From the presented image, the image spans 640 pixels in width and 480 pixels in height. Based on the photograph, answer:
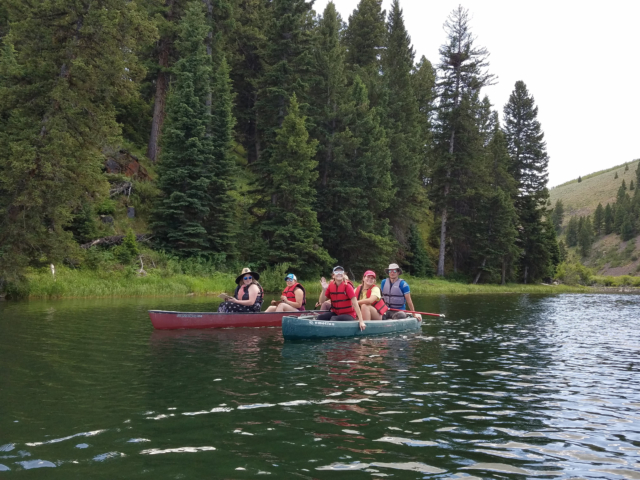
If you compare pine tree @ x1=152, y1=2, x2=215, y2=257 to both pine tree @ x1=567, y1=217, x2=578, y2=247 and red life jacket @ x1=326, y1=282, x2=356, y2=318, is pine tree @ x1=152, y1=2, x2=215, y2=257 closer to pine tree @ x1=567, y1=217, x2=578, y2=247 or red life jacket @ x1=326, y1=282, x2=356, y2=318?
red life jacket @ x1=326, y1=282, x2=356, y2=318

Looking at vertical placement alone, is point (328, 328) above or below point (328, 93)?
below

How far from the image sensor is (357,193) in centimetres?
3847

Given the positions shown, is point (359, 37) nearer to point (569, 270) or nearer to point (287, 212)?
point (287, 212)

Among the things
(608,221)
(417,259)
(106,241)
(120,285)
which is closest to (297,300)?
(120,285)

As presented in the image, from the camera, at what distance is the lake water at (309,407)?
5148 mm

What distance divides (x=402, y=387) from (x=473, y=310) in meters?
17.2

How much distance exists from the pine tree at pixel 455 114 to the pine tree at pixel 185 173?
2590cm

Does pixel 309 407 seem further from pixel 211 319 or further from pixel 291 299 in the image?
pixel 291 299

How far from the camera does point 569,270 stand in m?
64.6

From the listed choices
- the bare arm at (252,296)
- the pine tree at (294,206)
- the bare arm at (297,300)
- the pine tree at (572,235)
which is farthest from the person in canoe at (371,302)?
the pine tree at (572,235)

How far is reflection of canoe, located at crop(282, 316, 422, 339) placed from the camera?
536 inches

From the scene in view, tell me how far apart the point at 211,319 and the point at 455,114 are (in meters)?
41.8

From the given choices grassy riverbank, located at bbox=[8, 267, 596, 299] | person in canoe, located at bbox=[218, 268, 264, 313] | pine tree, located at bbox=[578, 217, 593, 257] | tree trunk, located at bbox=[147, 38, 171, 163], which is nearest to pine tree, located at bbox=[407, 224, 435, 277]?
grassy riverbank, located at bbox=[8, 267, 596, 299]

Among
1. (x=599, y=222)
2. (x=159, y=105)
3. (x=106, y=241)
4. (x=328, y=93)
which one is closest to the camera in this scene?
(x=106, y=241)
